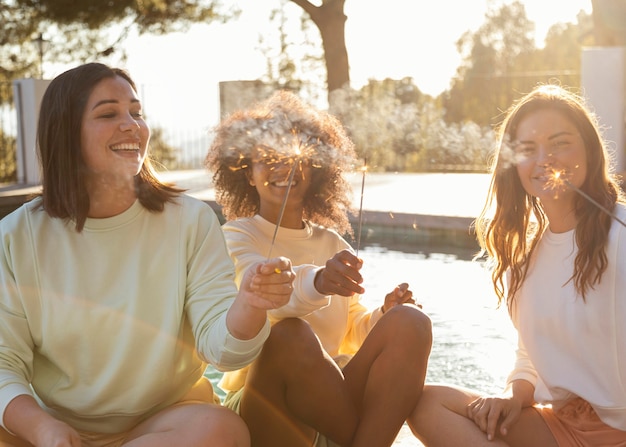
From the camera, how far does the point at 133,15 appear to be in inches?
565

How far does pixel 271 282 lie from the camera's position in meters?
1.71

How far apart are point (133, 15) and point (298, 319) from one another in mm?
13193

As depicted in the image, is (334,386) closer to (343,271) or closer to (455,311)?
(343,271)

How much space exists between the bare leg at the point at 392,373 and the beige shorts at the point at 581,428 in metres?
0.34

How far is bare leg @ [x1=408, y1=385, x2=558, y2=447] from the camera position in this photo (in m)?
2.03

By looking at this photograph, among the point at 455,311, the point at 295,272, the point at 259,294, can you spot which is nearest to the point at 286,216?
Result: the point at 295,272

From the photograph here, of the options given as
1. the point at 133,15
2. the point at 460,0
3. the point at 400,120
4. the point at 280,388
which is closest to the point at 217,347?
the point at 280,388

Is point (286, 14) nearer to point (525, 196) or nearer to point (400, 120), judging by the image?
point (400, 120)

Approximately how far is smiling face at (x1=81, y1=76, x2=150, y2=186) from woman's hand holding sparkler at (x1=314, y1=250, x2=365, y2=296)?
54 cm

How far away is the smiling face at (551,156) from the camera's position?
6.64 ft

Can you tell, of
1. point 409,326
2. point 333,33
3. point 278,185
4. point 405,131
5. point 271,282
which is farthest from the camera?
point 333,33

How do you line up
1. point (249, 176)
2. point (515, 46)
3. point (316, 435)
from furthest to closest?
point (515, 46) → point (249, 176) → point (316, 435)

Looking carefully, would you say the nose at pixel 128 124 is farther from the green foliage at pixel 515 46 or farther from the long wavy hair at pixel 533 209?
the green foliage at pixel 515 46

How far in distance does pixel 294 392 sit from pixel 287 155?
70cm
